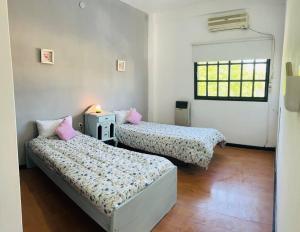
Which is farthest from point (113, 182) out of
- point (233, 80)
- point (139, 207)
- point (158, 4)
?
point (158, 4)

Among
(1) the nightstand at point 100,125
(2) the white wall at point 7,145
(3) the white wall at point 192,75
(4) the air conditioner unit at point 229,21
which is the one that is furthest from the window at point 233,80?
(2) the white wall at point 7,145

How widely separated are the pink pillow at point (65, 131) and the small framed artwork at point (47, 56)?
3.26 ft

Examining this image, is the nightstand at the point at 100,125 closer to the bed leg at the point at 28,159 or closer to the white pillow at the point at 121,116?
the white pillow at the point at 121,116

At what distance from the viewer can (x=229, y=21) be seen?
467 cm

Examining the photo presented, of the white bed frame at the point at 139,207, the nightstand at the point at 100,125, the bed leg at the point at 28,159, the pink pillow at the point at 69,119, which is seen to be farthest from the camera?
the nightstand at the point at 100,125

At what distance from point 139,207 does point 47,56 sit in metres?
2.84

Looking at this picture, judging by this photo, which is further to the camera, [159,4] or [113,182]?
[159,4]

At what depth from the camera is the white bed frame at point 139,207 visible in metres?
1.86

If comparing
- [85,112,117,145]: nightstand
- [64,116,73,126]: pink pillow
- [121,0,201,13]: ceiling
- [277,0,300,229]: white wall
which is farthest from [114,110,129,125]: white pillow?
[277,0,300,229]: white wall

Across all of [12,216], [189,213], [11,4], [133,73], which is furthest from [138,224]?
[133,73]

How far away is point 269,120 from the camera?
4633mm

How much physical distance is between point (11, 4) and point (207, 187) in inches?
147

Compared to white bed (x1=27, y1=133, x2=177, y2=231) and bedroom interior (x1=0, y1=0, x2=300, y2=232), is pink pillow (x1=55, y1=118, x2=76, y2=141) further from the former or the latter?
white bed (x1=27, y1=133, x2=177, y2=231)

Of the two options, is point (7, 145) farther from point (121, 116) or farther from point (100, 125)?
point (121, 116)
